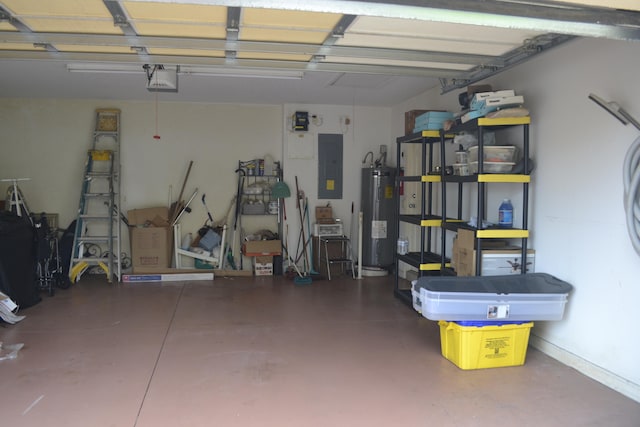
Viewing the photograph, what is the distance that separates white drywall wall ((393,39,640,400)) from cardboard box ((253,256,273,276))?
3859 millimetres

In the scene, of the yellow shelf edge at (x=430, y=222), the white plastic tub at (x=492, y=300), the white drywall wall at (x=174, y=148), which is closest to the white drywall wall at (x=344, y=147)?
the white drywall wall at (x=174, y=148)

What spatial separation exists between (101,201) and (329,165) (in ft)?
11.0

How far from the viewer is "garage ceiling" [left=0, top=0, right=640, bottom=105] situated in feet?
6.52

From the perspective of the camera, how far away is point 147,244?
653 centimetres

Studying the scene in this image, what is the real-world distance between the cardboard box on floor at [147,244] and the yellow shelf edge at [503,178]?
4463 millimetres

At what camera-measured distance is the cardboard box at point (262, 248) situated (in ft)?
21.9

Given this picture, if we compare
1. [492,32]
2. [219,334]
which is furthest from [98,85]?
[492,32]

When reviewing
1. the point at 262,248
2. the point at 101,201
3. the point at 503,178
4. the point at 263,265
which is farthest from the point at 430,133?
the point at 101,201

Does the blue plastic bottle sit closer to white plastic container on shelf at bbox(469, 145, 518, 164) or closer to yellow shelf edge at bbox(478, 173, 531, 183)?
yellow shelf edge at bbox(478, 173, 531, 183)

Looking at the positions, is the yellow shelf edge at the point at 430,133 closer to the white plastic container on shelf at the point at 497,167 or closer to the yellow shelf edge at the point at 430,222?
the yellow shelf edge at the point at 430,222

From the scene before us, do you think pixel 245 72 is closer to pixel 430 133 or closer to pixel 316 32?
pixel 430 133

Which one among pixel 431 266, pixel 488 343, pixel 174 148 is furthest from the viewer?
pixel 174 148

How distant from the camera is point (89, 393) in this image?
9.91 feet

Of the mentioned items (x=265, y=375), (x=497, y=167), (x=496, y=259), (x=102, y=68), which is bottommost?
(x=265, y=375)
